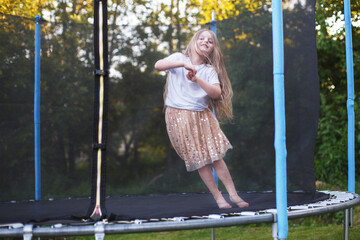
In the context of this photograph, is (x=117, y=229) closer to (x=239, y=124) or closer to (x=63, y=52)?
(x=239, y=124)

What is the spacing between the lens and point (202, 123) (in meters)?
1.85

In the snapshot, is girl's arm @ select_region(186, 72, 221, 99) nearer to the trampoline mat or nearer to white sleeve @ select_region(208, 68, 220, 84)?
white sleeve @ select_region(208, 68, 220, 84)

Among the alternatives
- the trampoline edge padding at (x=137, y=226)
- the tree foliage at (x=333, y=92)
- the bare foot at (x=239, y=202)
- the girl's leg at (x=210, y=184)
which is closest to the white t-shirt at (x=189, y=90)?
the girl's leg at (x=210, y=184)

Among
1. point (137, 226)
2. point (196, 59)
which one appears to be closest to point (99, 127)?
point (137, 226)

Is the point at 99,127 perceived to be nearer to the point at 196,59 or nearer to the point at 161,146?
the point at 196,59

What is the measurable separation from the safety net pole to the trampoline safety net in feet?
3.40

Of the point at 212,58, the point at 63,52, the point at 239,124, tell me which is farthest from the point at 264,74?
the point at 63,52

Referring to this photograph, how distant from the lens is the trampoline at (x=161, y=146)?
56.4 inches

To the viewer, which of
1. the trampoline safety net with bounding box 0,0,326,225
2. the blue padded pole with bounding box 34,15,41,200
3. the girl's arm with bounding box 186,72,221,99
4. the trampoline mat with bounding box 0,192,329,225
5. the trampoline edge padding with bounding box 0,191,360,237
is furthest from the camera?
the blue padded pole with bounding box 34,15,41,200

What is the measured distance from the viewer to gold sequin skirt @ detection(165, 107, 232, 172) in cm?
182

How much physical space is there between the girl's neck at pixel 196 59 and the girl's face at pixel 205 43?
0.03 meters

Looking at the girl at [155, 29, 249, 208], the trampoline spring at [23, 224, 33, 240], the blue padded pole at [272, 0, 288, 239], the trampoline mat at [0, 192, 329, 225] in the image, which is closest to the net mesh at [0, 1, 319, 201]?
the trampoline mat at [0, 192, 329, 225]

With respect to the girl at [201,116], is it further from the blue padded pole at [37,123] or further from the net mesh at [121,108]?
the blue padded pole at [37,123]

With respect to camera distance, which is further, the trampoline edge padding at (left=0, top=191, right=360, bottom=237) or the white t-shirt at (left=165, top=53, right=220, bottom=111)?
the white t-shirt at (left=165, top=53, right=220, bottom=111)
